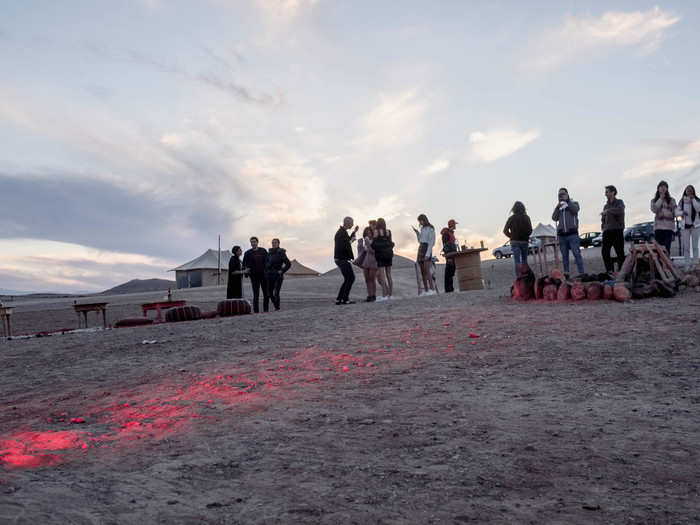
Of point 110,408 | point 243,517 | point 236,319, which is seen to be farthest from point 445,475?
point 236,319

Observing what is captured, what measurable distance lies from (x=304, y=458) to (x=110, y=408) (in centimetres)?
235

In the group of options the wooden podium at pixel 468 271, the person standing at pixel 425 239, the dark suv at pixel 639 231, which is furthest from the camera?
the dark suv at pixel 639 231

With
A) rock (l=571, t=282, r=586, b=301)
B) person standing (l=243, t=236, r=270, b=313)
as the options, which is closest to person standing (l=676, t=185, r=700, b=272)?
rock (l=571, t=282, r=586, b=301)

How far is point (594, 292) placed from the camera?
8.95m

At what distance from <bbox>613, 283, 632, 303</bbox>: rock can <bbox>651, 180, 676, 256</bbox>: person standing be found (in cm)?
269

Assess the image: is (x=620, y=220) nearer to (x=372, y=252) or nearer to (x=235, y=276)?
(x=372, y=252)

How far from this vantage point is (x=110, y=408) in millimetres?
4867

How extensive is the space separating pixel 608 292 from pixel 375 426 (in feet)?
21.1

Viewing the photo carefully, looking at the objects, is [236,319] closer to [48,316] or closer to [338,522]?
[338,522]

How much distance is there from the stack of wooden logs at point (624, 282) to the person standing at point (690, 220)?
1636 mm

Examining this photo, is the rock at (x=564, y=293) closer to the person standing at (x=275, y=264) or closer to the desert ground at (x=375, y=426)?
the desert ground at (x=375, y=426)

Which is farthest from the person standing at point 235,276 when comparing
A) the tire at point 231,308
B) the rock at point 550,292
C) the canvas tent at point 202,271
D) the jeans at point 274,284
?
the canvas tent at point 202,271

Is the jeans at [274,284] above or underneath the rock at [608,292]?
above

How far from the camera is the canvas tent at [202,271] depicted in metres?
47.1
